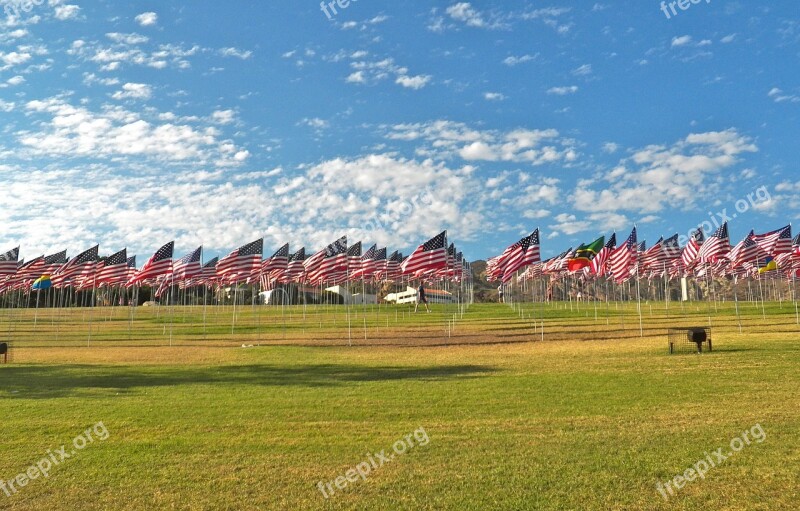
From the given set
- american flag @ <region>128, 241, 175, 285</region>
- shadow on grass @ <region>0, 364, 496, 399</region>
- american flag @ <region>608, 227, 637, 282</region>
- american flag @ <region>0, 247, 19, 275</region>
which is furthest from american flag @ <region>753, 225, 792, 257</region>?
american flag @ <region>0, 247, 19, 275</region>

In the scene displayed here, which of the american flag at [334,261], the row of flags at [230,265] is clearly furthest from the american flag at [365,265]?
the american flag at [334,261]

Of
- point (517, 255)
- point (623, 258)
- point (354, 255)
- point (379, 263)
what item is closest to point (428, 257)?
point (517, 255)

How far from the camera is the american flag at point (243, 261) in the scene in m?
44.9

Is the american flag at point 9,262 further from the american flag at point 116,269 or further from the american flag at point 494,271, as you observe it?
the american flag at point 494,271

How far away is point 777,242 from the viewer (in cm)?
4141

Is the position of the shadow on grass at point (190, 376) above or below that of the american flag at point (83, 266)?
below

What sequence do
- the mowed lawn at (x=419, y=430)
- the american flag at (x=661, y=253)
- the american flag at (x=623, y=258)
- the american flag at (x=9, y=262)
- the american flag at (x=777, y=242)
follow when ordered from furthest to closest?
the american flag at (x=661, y=253), the american flag at (x=9, y=262), the american flag at (x=623, y=258), the american flag at (x=777, y=242), the mowed lawn at (x=419, y=430)

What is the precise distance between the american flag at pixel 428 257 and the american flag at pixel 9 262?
31.5 meters

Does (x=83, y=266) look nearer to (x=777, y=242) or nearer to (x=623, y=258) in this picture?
(x=623, y=258)

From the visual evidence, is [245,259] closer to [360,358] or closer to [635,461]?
[360,358]

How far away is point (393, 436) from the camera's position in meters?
13.8

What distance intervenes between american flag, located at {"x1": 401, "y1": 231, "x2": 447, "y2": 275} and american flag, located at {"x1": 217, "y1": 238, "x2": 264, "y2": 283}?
1291 centimetres

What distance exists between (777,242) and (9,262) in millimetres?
55922

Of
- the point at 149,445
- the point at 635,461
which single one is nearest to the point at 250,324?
the point at 149,445
